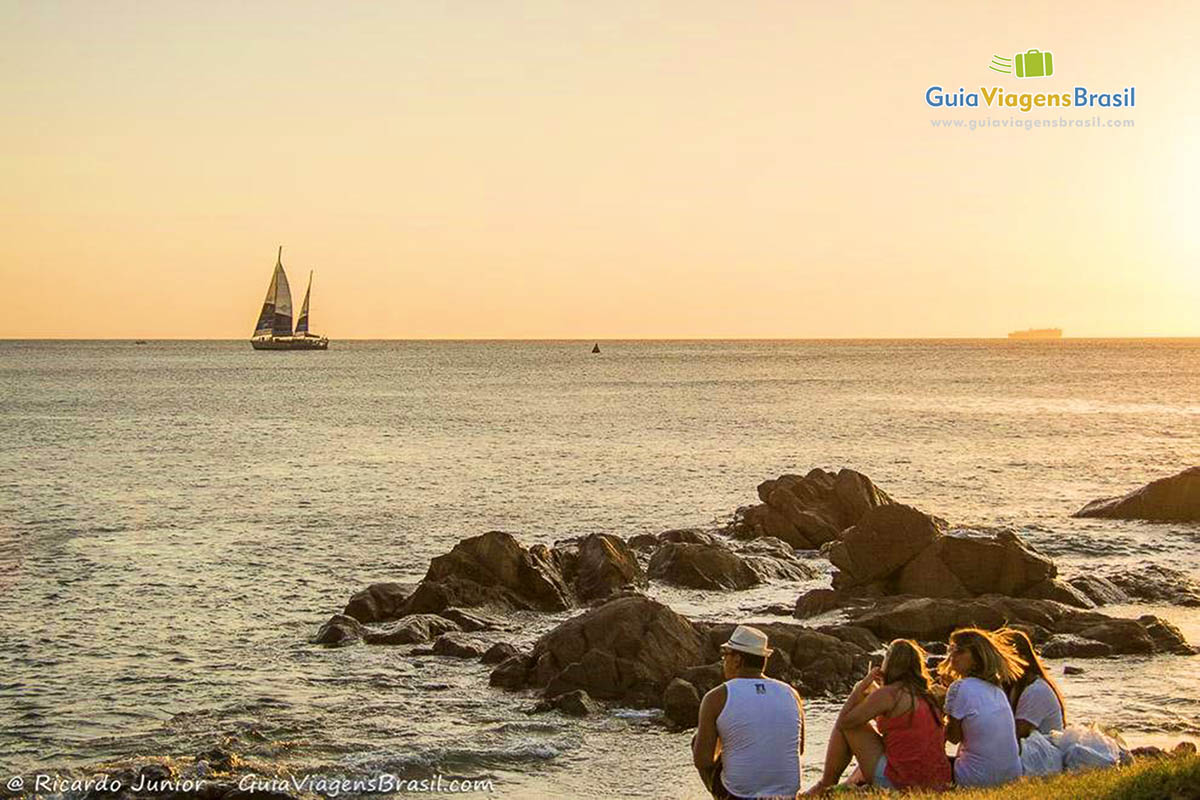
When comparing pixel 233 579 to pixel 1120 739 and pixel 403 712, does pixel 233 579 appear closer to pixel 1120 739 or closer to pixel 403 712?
pixel 403 712

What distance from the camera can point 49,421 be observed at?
90.8 m

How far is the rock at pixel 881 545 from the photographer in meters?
27.8

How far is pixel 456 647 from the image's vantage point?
23.6m

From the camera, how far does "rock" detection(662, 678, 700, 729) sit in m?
19.2

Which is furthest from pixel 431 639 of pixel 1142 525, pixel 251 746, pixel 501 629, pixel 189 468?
pixel 189 468

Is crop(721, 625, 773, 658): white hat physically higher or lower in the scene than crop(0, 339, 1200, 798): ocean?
higher

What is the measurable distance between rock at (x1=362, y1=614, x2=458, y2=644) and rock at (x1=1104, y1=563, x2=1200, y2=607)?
1442cm

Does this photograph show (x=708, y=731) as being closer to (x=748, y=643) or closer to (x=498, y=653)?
(x=748, y=643)

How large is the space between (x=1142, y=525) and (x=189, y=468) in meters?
39.8

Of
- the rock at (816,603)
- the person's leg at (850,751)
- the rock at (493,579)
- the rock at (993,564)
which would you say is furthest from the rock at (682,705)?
the rock at (993,564)

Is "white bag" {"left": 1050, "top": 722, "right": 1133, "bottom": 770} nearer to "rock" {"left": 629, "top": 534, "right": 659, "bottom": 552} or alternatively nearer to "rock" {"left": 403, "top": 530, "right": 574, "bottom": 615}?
"rock" {"left": 403, "top": 530, "right": 574, "bottom": 615}

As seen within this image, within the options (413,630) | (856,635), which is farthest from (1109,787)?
(413,630)

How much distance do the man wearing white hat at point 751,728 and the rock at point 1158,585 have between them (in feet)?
59.9

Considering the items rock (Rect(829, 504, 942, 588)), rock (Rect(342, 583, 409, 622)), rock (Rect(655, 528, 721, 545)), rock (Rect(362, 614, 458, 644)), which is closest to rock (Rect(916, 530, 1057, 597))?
rock (Rect(829, 504, 942, 588))
